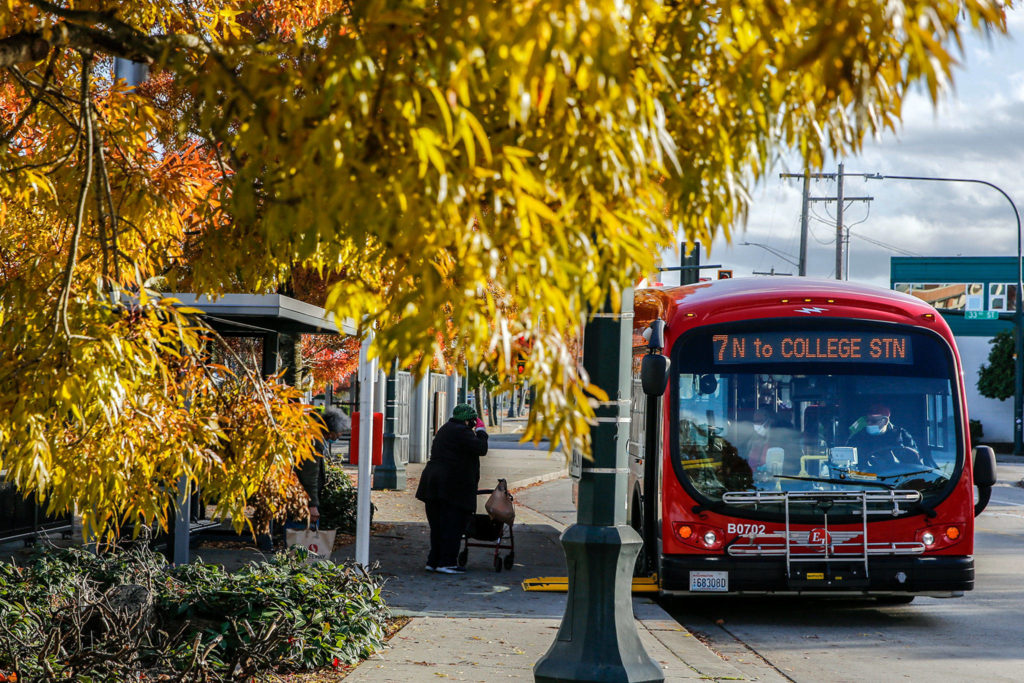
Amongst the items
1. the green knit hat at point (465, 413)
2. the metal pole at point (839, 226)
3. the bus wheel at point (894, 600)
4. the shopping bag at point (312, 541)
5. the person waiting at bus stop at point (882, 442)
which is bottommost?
the bus wheel at point (894, 600)

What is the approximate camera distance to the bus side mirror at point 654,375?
9266mm

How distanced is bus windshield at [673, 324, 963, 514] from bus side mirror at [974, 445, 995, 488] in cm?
35

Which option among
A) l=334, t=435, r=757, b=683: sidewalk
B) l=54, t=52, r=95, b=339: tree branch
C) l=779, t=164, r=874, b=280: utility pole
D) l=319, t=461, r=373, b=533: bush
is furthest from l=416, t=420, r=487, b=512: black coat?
l=779, t=164, r=874, b=280: utility pole

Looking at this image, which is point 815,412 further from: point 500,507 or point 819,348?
point 500,507

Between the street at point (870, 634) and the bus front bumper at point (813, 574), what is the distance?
1.34 feet

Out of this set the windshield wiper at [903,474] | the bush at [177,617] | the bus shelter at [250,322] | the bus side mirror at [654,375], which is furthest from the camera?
the windshield wiper at [903,474]

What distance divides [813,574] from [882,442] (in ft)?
4.53

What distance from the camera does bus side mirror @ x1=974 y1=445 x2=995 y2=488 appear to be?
1045 cm

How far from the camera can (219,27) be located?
8219 mm

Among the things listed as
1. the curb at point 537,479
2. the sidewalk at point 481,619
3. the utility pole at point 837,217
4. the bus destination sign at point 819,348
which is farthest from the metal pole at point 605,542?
the utility pole at point 837,217

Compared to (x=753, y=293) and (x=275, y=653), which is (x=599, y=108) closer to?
(x=275, y=653)

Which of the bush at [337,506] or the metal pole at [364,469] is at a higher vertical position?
the metal pole at [364,469]

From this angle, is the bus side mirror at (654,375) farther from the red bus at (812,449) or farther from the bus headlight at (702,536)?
the bus headlight at (702,536)

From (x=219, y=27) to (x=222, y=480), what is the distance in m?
4.60
